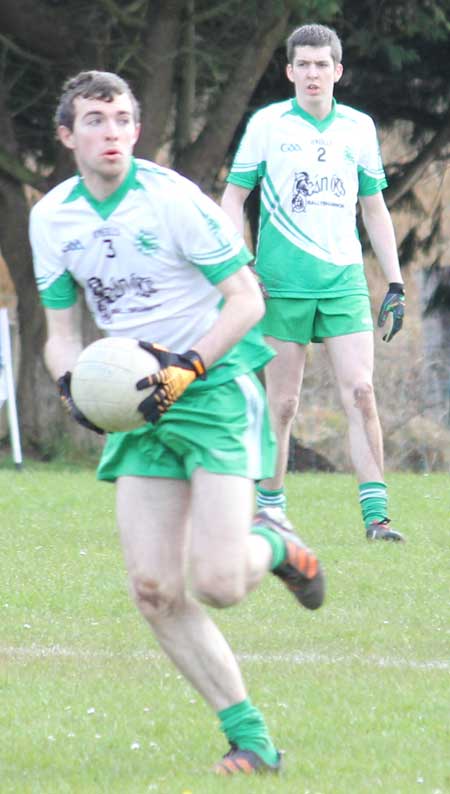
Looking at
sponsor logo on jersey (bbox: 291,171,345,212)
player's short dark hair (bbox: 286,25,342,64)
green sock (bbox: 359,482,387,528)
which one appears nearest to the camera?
player's short dark hair (bbox: 286,25,342,64)

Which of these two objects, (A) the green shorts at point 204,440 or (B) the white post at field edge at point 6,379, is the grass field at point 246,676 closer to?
(A) the green shorts at point 204,440

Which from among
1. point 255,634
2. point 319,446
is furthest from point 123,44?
point 255,634

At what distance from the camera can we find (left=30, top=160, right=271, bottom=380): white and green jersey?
4.89m

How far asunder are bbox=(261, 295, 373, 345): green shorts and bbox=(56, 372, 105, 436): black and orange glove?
362cm

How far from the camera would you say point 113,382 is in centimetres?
472

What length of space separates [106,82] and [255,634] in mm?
2642

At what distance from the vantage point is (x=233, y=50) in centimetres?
1602

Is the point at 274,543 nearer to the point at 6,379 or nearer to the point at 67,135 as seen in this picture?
the point at 67,135

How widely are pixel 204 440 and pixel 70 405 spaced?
0.46m

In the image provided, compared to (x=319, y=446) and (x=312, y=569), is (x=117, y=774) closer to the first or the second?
A: (x=312, y=569)

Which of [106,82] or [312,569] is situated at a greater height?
[106,82]

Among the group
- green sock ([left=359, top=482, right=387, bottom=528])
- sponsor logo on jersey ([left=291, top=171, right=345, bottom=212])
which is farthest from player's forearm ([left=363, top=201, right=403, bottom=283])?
green sock ([left=359, top=482, right=387, bottom=528])

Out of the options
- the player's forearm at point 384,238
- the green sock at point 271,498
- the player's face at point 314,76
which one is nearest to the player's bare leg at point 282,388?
the green sock at point 271,498

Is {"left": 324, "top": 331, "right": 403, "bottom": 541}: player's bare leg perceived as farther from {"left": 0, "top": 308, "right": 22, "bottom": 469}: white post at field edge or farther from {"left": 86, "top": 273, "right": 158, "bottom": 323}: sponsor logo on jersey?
{"left": 0, "top": 308, "right": 22, "bottom": 469}: white post at field edge
